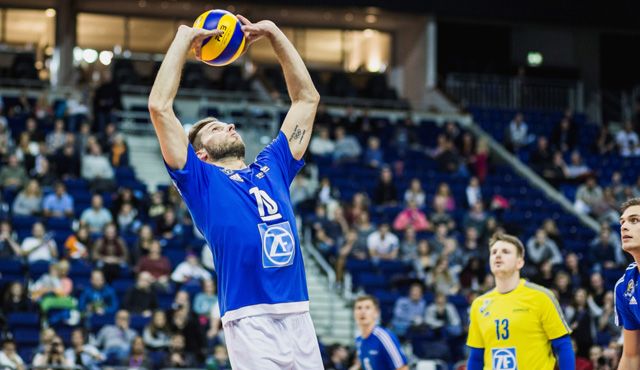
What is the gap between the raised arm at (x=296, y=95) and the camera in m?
5.57

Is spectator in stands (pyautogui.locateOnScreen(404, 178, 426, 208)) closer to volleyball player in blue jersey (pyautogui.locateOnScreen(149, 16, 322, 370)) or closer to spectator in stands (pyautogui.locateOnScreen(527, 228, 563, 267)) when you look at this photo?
spectator in stands (pyautogui.locateOnScreen(527, 228, 563, 267))

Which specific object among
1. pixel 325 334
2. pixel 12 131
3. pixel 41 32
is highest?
pixel 41 32

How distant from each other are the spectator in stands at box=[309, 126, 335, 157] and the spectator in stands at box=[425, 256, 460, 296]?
4.84 metres

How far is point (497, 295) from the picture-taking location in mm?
8102

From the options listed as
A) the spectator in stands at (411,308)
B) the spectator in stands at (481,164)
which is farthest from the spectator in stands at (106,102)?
the spectator in stands at (411,308)

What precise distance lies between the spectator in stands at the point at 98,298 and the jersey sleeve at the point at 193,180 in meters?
9.86

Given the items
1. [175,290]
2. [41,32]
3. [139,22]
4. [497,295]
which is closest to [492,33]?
[139,22]

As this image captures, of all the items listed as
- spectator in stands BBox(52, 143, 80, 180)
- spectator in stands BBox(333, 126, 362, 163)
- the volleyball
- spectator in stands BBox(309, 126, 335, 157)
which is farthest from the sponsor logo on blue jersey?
spectator in stands BBox(309, 126, 335, 157)

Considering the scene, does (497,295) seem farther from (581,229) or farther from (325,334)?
(581,229)

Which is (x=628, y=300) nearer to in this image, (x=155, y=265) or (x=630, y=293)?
(x=630, y=293)

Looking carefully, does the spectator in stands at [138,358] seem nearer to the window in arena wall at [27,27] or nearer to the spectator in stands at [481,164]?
the spectator in stands at [481,164]

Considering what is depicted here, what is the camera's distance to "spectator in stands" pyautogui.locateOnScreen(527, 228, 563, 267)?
18.2m

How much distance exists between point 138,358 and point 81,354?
0.69 metres

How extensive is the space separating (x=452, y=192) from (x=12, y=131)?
8.27 metres
